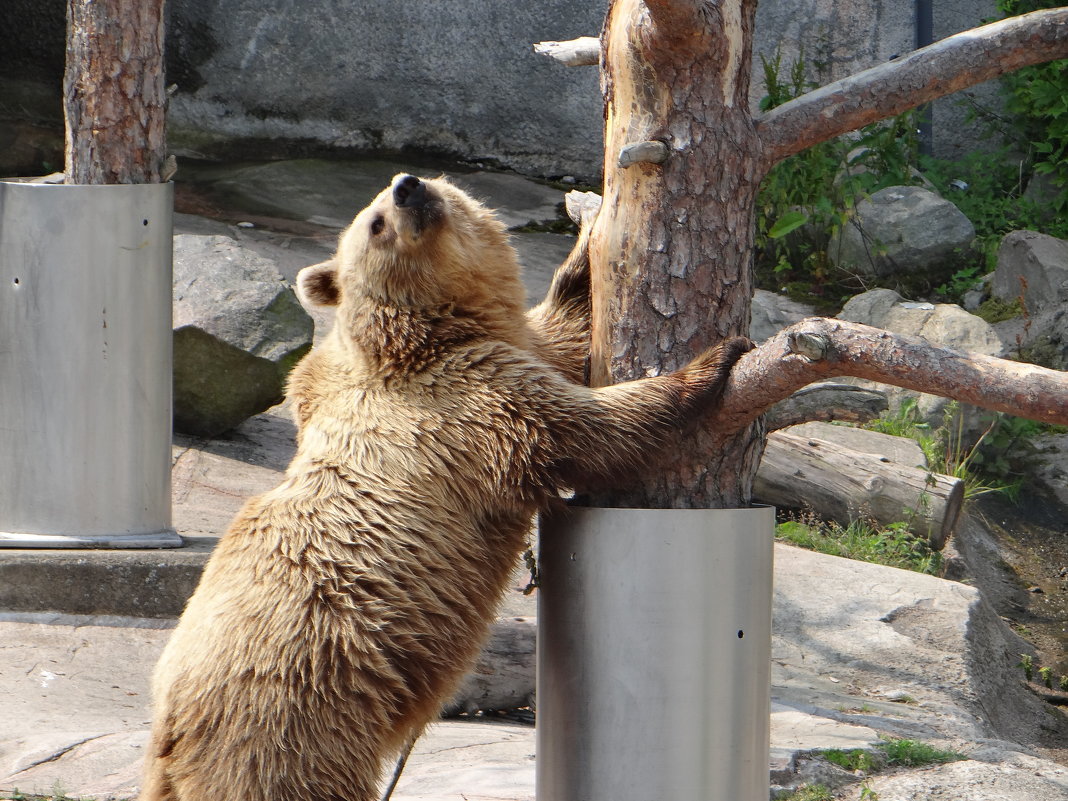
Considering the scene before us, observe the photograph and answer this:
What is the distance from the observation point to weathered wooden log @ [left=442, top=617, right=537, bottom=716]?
17.0ft

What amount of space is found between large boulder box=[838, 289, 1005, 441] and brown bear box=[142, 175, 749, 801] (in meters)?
5.55

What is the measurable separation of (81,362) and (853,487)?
4.33 m

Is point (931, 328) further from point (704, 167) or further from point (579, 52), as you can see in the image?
point (704, 167)

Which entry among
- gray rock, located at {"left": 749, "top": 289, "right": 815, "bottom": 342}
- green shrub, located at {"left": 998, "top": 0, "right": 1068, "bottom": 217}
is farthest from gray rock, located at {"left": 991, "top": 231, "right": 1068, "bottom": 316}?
→ gray rock, located at {"left": 749, "top": 289, "right": 815, "bottom": 342}

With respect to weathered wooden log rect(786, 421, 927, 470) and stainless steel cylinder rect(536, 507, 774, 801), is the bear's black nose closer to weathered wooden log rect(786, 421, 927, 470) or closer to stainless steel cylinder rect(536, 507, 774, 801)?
stainless steel cylinder rect(536, 507, 774, 801)

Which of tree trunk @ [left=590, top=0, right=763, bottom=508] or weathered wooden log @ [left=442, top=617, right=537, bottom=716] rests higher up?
tree trunk @ [left=590, top=0, right=763, bottom=508]

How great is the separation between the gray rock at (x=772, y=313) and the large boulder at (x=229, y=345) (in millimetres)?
3349

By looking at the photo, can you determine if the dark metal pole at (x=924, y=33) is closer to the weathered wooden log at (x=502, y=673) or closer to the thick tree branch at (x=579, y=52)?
the weathered wooden log at (x=502, y=673)

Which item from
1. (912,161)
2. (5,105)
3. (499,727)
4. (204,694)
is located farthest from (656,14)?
(5,105)

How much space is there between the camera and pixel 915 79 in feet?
9.33

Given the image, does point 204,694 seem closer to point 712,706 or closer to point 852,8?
point 712,706

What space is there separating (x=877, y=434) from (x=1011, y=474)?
1131 mm

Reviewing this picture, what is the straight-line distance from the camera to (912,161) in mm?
11875

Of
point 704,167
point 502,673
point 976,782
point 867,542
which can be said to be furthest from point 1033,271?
point 704,167
